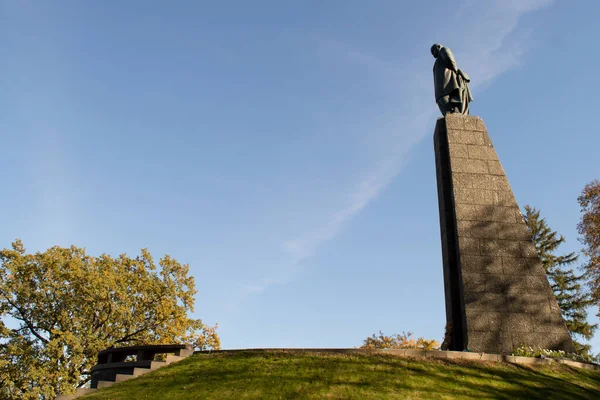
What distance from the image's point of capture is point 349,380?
12742 millimetres

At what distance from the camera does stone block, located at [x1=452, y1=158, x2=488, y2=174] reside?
19.5m

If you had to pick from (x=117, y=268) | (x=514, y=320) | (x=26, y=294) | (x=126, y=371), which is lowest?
(x=126, y=371)

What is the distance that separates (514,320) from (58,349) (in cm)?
2400

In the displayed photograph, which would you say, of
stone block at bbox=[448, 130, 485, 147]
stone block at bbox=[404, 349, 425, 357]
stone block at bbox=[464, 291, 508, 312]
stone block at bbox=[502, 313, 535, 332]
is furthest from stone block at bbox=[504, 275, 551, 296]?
stone block at bbox=[448, 130, 485, 147]

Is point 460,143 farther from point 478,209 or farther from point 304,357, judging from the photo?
point 304,357

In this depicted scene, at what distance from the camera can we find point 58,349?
27.9m

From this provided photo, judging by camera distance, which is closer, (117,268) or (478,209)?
(478,209)

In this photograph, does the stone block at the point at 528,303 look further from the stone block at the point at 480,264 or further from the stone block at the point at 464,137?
the stone block at the point at 464,137

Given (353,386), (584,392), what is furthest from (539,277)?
(353,386)

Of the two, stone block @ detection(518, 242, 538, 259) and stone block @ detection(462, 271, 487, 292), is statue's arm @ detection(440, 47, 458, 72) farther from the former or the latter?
stone block @ detection(462, 271, 487, 292)

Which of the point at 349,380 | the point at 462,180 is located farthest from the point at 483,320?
the point at 349,380

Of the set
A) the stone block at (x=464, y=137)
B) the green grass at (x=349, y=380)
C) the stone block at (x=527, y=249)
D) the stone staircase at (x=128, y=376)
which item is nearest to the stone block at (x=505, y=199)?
the stone block at (x=527, y=249)

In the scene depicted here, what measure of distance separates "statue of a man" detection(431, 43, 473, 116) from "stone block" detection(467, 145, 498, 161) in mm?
2274

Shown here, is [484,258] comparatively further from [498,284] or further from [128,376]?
[128,376]
